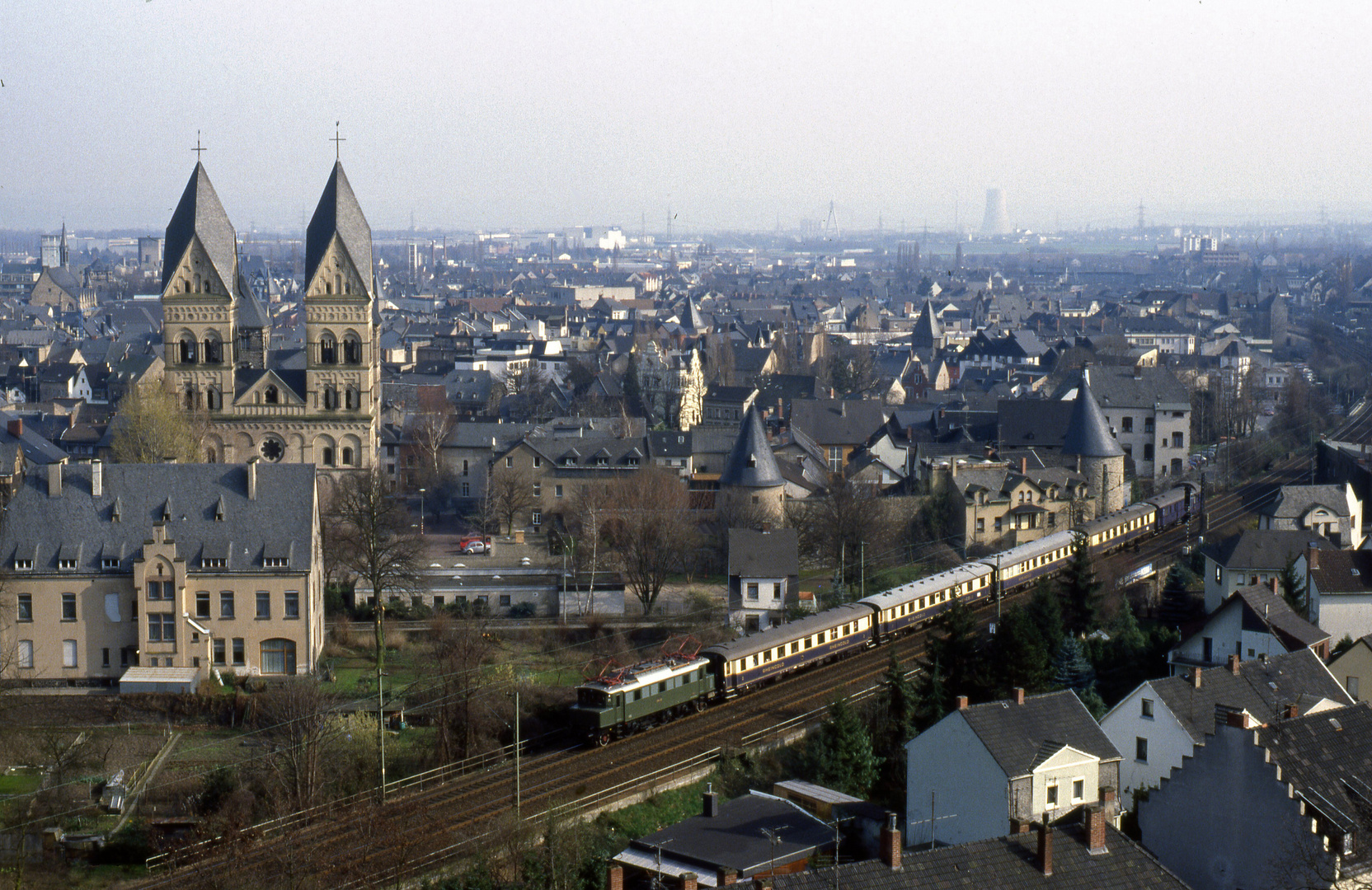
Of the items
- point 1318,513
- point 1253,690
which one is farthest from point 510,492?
point 1253,690

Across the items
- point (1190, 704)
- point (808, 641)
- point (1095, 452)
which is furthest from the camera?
point (1095, 452)

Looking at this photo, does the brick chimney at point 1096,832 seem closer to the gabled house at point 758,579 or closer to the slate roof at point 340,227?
the gabled house at point 758,579

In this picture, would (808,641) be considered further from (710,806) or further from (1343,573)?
(710,806)

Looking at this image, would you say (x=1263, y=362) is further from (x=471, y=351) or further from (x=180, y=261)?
(x=180, y=261)

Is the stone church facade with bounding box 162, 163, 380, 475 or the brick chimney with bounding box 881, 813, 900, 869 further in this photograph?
the stone church facade with bounding box 162, 163, 380, 475

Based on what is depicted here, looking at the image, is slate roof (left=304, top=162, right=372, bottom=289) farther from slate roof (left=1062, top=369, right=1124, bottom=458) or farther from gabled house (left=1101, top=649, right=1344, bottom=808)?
gabled house (left=1101, top=649, right=1344, bottom=808)

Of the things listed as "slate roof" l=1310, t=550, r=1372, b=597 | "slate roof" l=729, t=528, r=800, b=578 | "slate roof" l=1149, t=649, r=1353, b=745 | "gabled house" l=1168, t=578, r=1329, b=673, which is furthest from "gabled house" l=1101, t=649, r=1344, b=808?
"slate roof" l=729, t=528, r=800, b=578

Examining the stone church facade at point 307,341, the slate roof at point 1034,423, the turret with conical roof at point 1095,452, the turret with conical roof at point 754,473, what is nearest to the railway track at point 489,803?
the turret with conical roof at point 754,473
